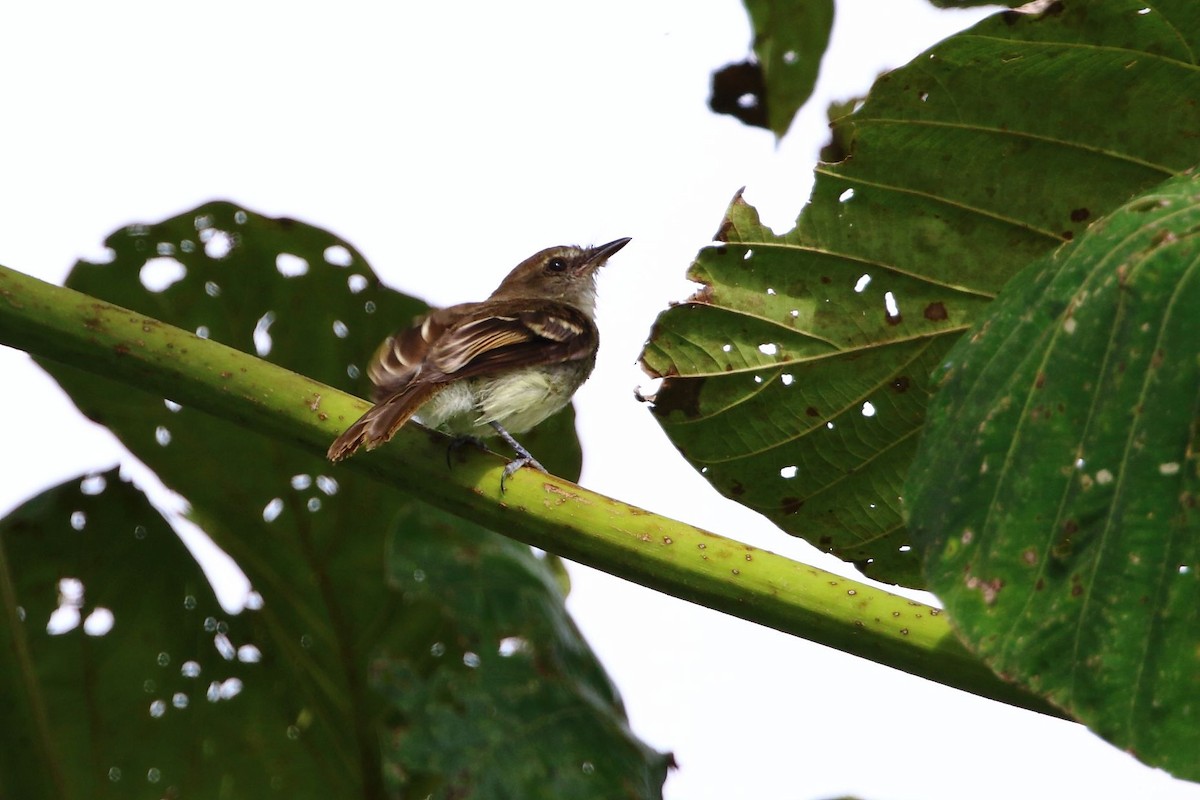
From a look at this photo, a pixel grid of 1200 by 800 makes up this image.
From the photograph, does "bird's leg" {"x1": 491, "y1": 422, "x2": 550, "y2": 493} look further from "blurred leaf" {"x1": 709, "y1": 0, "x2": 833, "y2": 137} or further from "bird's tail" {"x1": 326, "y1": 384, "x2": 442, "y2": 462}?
"blurred leaf" {"x1": 709, "y1": 0, "x2": 833, "y2": 137}

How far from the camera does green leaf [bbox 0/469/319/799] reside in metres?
3.21

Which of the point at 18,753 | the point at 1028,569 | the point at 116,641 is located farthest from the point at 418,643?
the point at 1028,569

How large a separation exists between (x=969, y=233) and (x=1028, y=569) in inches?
41.4

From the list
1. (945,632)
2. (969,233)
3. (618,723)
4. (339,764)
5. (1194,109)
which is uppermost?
(1194,109)

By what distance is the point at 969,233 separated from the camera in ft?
9.16

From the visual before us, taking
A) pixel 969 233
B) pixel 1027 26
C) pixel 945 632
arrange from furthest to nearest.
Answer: pixel 969 233 → pixel 1027 26 → pixel 945 632

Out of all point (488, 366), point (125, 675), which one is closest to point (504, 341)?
point (488, 366)

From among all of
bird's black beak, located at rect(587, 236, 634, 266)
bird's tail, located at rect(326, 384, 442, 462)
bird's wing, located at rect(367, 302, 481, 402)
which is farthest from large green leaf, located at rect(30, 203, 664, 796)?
bird's black beak, located at rect(587, 236, 634, 266)

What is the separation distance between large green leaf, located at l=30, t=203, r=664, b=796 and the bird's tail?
48cm

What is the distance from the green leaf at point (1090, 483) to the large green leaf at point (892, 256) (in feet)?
2.31

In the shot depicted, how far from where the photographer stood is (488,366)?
3.81 metres

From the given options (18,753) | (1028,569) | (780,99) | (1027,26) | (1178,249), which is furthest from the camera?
(780,99)

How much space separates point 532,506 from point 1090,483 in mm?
885

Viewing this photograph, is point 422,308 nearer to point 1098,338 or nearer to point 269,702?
point 269,702
